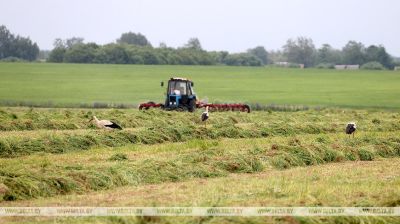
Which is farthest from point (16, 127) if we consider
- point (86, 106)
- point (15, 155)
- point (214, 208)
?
point (86, 106)

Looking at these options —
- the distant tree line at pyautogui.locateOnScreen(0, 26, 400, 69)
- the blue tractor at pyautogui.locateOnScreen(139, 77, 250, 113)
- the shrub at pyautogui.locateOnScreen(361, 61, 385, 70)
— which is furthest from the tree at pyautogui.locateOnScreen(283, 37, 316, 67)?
the blue tractor at pyautogui.locateOnScreen(139, 77, 250, 113)

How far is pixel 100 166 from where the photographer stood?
14.9m

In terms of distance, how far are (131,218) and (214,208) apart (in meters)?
1.26

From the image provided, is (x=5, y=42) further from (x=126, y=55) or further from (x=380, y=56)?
(x=380, y=56)

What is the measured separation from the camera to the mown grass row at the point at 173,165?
13008mm

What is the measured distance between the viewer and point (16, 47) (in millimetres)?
140000

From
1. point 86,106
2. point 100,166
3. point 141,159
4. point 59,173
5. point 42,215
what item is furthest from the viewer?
point 86,106

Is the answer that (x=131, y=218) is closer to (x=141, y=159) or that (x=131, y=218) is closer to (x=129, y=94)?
(x=141, y=159)

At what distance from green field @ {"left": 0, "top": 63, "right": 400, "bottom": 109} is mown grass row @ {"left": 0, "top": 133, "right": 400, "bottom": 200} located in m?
31.3

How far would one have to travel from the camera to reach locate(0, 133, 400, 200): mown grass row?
1301 centimetres

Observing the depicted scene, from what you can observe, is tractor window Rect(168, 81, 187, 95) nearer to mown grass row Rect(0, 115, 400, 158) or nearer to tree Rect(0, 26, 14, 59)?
mown grass row Rect(0, 115, 400, 158)

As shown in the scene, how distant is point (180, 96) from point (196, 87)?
38.2 metres

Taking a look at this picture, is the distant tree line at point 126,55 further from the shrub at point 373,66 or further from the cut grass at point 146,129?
the cut grass at point 146,129

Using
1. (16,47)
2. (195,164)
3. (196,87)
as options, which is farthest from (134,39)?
(195,164)
